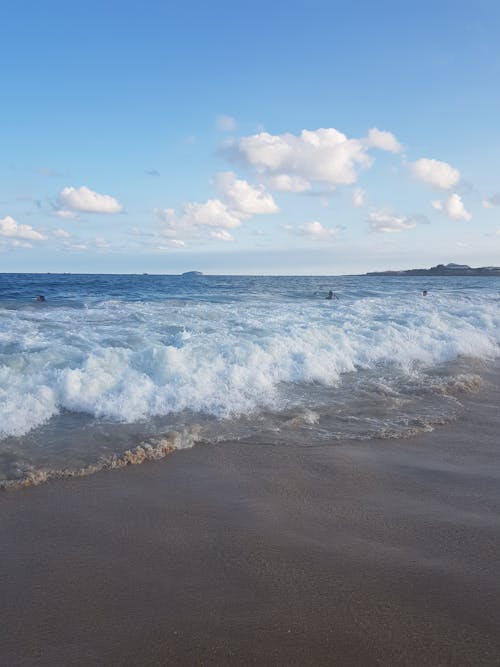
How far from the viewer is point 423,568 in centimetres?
268

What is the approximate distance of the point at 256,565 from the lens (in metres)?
2.70

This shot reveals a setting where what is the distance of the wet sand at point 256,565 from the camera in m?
2.10

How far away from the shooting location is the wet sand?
2096mm

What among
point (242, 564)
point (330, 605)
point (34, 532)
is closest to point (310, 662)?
point (330, 605)

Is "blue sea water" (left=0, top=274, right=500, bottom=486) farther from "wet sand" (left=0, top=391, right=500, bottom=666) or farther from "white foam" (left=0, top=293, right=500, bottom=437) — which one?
"wet sand" (left=0, top=391, right=500, bottom=666)

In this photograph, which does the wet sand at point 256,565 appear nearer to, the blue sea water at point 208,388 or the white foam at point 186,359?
the blue sea water at point 208,388

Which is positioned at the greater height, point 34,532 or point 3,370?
point 3,370

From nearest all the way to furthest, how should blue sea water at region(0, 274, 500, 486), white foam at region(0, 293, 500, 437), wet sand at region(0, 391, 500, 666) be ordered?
wet sand at region(0, 391, 500, 666)
blue sea water at region(0, 274, 500, 486)
white foam at region(0, 293, 500, 437)

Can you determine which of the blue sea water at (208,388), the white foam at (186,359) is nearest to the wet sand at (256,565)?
the blue sea water at (208,388)

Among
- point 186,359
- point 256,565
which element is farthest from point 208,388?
point 256,565

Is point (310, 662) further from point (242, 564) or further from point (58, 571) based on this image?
point (58, 571)

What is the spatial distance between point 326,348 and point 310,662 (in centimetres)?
736

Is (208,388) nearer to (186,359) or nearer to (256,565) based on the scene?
(186,359)

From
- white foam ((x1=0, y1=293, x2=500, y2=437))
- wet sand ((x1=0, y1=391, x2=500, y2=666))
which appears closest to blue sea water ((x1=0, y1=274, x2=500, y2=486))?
white foam ((x1=0, y1=293, x2=500, y2=437))
